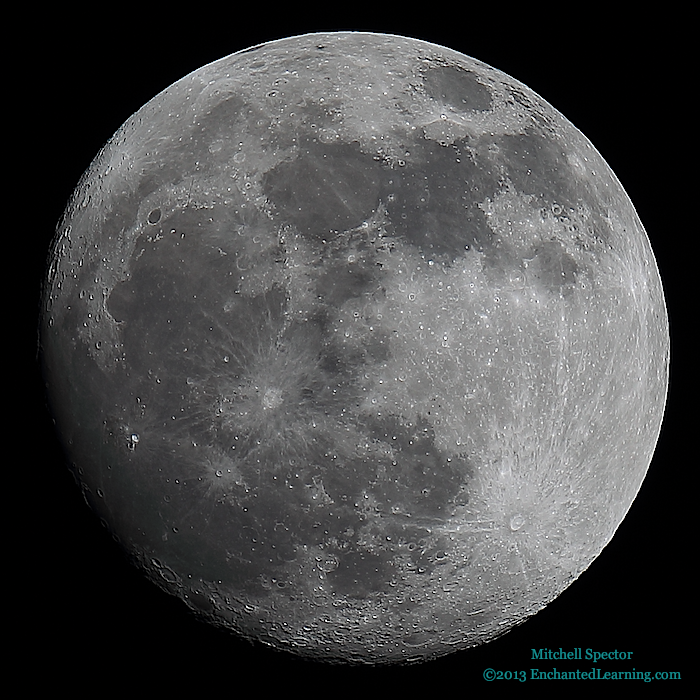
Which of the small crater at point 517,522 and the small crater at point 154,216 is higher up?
the small crater at point 154,216

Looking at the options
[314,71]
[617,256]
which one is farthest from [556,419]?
[314,71]

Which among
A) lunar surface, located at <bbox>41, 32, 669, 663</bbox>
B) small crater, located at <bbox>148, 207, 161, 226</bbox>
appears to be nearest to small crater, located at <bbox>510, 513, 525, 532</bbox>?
lunar surface, located at <bbox>41, 32, 669, 663</bbox>

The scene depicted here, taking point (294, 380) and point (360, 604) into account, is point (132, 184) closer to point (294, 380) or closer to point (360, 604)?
point (294, 380)

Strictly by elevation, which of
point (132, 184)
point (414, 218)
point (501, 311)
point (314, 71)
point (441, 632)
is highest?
point (314, 71)

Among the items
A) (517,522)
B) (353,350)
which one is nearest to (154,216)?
(353,350)

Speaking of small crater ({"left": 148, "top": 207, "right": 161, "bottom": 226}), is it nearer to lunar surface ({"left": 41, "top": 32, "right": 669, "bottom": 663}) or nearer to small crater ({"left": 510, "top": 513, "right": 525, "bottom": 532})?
lunar surface ({"left": 41, "top": 32, "right": 669, "bottom": 663})

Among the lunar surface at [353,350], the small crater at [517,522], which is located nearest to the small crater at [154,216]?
the lunar surface at [353,350]

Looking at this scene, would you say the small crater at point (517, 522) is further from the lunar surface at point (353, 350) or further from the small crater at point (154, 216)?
the small crater at point (154, 216)

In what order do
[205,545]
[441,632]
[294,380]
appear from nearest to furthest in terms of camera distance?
1. [294,380]
2. [205,545]
3. [441,632]
